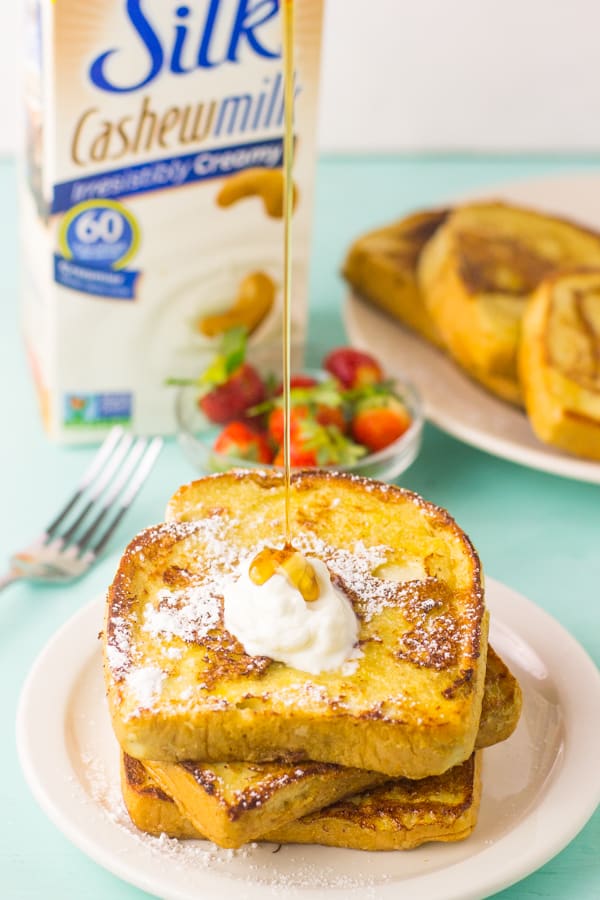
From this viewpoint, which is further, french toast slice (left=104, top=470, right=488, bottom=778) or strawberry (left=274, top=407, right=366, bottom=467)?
strawberry (left=274, top=407, right=366, bottom=467)

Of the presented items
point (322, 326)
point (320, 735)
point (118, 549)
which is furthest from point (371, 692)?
point (322, 326)

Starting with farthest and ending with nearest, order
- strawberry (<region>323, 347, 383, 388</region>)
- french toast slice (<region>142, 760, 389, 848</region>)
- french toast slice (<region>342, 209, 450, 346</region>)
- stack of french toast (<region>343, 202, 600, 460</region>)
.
→ french toast slice (<region>342, 209, 450, 346</region>), strawberry (<region>323, 347, 383, 388</region>), stack of french toast (<region>343, 202, 600, 460</region>), french toast slice (<region>142, 760, 389, 848</region>)

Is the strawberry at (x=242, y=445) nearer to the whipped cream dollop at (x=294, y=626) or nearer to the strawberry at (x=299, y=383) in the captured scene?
the strawberry at (x=299, y=383)

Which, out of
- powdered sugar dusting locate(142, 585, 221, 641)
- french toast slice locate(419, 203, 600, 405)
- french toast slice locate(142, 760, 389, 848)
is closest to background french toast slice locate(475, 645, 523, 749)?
french toast slice locate(142, 760, 389, 848)

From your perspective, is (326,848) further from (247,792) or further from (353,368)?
(353,368)

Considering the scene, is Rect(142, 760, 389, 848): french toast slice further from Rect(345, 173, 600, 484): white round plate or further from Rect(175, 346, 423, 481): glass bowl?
Rect(345, 173, 600, 484): white round plate

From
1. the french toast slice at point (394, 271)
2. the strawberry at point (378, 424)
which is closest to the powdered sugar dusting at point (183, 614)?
the strawberry at point (378, 424)

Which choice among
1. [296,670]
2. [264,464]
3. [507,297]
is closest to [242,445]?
[264,464]
